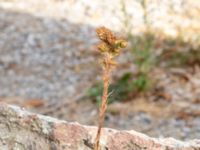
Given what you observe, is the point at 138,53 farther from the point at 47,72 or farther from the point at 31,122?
the point at 31,122

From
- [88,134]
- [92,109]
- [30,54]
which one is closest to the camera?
[88,134]

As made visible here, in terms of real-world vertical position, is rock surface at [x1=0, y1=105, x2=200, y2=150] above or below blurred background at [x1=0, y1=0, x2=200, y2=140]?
below

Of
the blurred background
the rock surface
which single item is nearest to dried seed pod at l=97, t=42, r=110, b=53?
the rock surface

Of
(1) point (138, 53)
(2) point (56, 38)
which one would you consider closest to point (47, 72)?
(2) point (56, 38)

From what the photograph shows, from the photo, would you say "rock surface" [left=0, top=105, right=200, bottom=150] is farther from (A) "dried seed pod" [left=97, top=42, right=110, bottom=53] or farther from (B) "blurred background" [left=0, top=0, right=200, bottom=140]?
(B) "blurred background" [left=0, top=0, right=200, bottom=140]

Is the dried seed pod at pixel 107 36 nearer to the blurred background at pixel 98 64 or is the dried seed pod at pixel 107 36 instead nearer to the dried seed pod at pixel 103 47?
the dried seed pod at pixel 103 47

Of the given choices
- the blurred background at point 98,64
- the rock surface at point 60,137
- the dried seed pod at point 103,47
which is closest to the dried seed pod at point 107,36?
the dried seed pod at point 103,47
